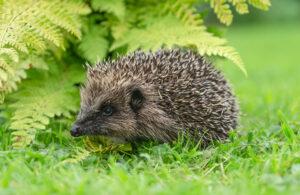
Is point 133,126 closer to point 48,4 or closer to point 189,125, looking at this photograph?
point 189,125

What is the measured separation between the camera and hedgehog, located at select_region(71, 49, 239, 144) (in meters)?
6.83

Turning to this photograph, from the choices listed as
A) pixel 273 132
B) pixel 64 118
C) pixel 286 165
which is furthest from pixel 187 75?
pixel 286 165

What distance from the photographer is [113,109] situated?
6.89m

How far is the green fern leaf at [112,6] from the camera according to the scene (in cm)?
812

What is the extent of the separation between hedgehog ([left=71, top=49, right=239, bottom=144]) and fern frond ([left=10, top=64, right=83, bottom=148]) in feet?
2.01

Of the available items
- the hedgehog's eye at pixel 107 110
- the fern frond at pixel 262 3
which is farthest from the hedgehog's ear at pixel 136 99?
the fern frond at pixel 262 3

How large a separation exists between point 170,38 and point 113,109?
5.35 ft

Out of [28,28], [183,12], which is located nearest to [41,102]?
[28,28]

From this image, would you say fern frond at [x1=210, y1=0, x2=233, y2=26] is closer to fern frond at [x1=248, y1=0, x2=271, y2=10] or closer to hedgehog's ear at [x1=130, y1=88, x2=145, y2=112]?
fern frond at [x1=248, y1=0, x2=271, y2=10]

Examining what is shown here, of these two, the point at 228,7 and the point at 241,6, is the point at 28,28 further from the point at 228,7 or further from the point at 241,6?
the point at 241,6

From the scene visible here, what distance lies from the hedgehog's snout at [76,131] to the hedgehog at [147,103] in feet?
0.25

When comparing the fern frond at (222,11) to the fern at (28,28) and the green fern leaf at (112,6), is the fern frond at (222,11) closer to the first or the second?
the green fern leaf at (112,6)

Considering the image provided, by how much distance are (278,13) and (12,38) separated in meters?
27.4

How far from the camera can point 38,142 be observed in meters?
6.81
